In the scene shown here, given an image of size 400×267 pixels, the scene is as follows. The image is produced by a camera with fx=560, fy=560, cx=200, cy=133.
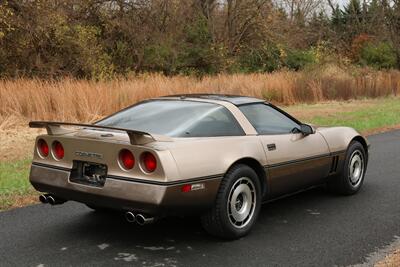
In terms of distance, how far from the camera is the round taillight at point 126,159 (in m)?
4.77

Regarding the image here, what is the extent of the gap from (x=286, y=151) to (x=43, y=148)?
246 cm

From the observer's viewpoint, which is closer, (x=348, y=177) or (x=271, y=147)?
(x=271, y=147)

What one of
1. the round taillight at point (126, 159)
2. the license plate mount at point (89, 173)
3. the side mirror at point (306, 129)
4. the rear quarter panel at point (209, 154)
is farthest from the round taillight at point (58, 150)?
the side mirror at point (306, 129)

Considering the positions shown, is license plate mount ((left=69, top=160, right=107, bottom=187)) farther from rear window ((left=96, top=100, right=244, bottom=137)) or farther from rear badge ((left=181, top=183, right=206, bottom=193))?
rear badge ((left=181, top=183, right=206, bottom=193))

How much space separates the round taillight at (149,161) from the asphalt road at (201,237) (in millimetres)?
761

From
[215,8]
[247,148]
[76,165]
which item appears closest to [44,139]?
[76,165]

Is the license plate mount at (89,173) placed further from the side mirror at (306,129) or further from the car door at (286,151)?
the side mirror at (306,129)

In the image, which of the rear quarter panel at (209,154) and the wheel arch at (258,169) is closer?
the rear quarter panel at (209,154)

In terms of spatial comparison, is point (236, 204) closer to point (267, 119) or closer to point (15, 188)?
point (267, 119)

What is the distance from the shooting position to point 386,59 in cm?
3834

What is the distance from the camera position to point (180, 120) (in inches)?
211

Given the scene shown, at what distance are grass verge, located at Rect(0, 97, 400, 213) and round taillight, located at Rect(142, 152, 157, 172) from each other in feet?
8.37

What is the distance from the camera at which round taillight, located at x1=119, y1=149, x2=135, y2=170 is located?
4.77 metres

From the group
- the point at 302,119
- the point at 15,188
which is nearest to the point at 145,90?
the point at 302,119
